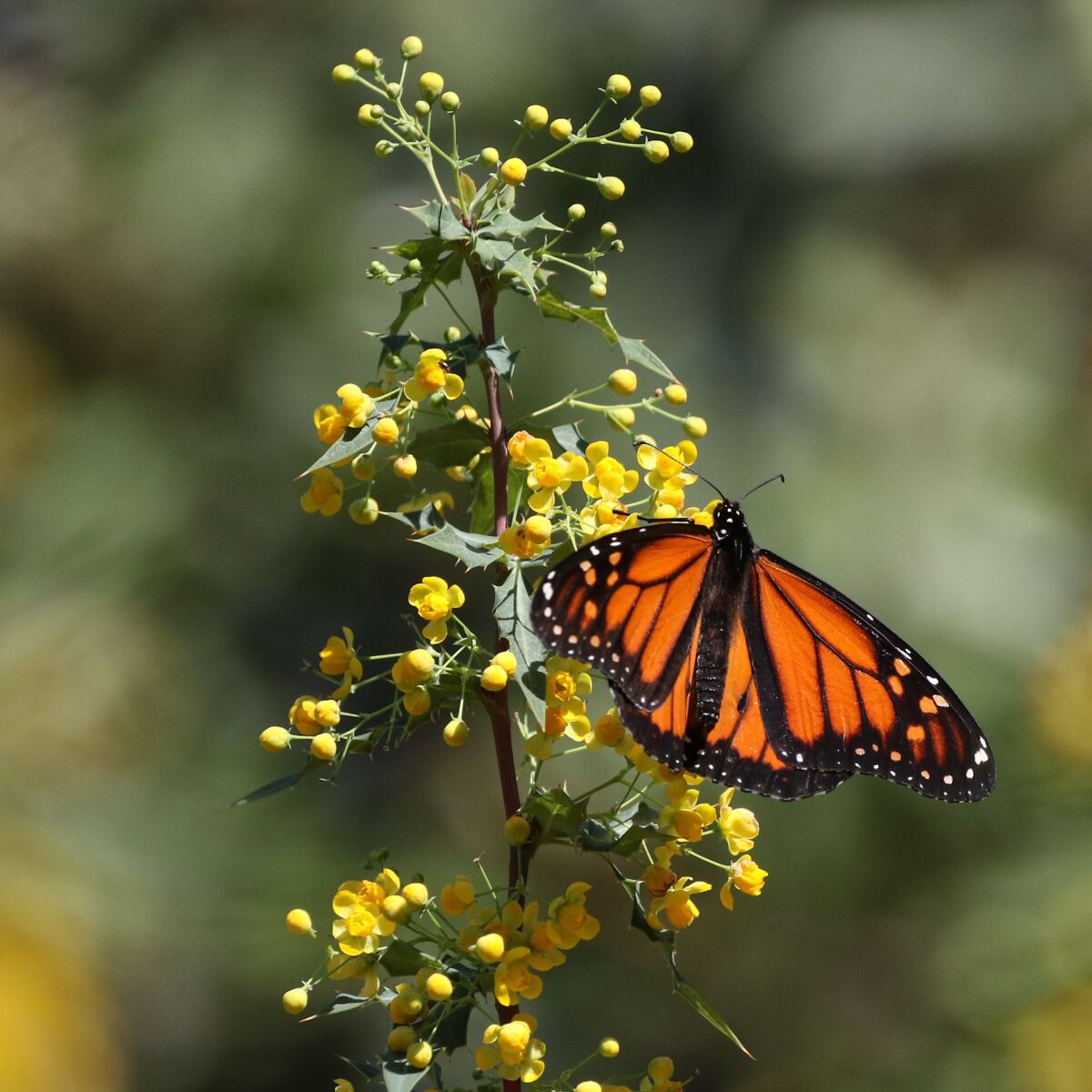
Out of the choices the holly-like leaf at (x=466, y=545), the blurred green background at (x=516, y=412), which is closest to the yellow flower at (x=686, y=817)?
the holly-like leaf at (x=466, y=545)

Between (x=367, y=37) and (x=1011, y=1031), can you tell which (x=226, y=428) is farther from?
(x=1011, y=1031)

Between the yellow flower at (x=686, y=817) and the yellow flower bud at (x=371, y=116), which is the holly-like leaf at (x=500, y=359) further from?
the yellow flower at (x=686, y=817)

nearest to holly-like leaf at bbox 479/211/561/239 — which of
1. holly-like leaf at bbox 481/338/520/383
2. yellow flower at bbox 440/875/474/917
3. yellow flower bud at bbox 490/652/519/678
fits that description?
holly-like leaf at bbox 481/338/520/383

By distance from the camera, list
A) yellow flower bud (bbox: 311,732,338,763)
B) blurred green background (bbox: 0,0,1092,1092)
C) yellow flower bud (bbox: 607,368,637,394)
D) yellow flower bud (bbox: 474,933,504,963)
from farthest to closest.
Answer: blurred green background (bbox: 0,0,1092,1092)
yellow flower bud (bbox: 607,368,637,394)
yellow flower bud (bbox: 311,732,338,763)
yellow flower bud (bbox: 474,933,504,963)

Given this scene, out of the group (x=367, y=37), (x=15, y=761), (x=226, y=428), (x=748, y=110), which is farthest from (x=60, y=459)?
(x=748, y=110)

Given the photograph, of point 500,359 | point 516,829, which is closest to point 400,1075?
point 516,829

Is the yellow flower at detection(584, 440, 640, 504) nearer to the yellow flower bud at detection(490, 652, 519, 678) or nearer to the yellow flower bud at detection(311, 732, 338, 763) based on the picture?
the yellow flower bud at detection(490, 652, 519, 678)

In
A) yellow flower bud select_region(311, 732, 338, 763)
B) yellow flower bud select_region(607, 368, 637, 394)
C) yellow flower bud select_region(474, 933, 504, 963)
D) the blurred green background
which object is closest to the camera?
yellow flower bud select_region(474, 933, 504, 963)
